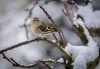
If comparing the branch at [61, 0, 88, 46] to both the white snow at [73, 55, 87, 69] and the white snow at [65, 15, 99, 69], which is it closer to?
the white snow at [65, 15, 99, 69]

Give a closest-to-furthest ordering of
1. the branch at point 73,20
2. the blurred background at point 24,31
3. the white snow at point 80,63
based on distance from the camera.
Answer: the white snow at point 80,63 < the branch at point 73,20 < the blurred background at point 24,31

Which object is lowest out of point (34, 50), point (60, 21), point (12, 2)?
point (34, 50)

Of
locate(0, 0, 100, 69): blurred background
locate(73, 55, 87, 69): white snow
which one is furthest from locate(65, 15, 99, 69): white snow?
locate(0, 0, 100, 69): blurred background

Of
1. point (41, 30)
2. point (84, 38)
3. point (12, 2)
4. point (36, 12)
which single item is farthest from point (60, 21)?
point (84, 38)

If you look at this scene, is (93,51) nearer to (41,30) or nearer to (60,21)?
(41,30)

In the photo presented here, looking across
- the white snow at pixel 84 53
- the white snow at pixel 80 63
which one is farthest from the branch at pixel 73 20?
the white snow at pixel 80 63

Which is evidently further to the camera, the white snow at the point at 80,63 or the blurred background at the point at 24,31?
the blurred background at the point at 24,31

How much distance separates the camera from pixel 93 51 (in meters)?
2.15

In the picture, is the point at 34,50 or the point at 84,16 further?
the point at 34,50

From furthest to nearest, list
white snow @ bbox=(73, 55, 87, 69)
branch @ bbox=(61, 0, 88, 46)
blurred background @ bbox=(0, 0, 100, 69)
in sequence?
1. blurred background @ bbox=(0, 0, 100, 69)
2. branch @ bbox=(61, 0, 88, 46)
3. white snow @ bbox=(73, 55, 87, 69)

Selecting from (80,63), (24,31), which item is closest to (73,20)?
(80,63)

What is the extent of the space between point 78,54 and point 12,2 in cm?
531

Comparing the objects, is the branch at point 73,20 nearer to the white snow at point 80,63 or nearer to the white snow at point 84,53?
the white snow at point 84,53

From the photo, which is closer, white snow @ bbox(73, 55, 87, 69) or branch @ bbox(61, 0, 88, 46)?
white snow @ bbox(73, 55, 87, 69)
